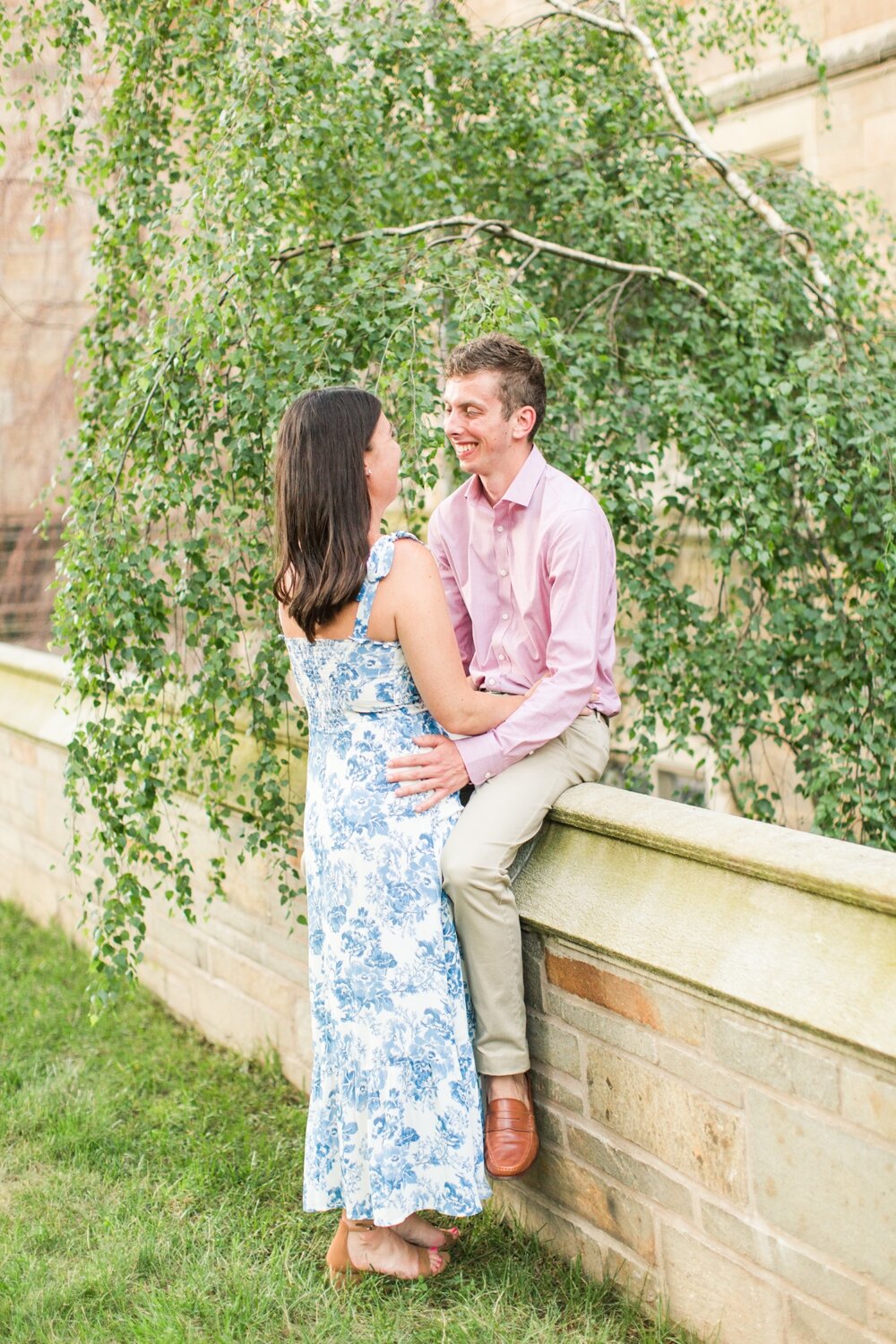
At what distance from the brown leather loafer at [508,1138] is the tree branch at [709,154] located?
10.1 ft

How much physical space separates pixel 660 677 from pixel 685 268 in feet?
5.28

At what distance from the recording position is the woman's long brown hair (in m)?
2.63

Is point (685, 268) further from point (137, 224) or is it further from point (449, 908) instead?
point (449, 908)

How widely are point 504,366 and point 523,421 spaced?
→ 0.14 m

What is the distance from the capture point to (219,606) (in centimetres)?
359

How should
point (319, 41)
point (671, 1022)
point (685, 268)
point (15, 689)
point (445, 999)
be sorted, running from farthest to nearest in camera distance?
1. point (15, 689)
2. point (685, 268)
3. point (319, 41)
4. point (445, 999)
5. point (671, 1022)

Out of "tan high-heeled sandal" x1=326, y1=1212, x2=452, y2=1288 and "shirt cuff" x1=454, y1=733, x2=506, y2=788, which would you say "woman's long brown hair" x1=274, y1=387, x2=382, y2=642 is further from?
"tan high-heeled sandal" x1=326, y1=1212, x2=452, y2=1288

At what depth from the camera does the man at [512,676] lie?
8.98 ft

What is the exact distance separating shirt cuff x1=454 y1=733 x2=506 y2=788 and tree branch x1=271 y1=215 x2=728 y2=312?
5.63 ft

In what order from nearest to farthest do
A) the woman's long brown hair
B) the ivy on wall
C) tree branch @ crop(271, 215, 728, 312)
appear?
1. the woman's long brown hair
2. the ivy on wall
3. tree branch @ crop(271, 215, 728, 312)

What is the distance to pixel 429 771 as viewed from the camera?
275cm

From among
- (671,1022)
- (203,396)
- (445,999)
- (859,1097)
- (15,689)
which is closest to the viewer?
(859,1097)

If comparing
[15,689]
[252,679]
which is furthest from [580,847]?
[15,689]

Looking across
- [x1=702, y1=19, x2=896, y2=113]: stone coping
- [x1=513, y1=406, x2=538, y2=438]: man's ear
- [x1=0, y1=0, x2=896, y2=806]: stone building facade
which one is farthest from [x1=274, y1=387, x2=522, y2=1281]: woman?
[x1=702, y1=19, x2=896, y2=113]: stone coping
